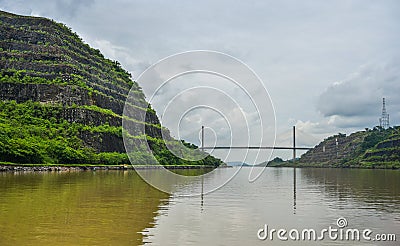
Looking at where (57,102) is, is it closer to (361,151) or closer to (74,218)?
(74,218)

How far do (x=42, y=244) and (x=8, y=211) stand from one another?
5800mm

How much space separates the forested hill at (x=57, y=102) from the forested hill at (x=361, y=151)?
6356cm

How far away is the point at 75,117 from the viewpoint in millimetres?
78938

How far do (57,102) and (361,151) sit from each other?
114309 millimetres

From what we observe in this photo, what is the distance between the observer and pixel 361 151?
158375 millimetres

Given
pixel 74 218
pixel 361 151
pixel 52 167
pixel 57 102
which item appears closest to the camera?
pixel 74 218

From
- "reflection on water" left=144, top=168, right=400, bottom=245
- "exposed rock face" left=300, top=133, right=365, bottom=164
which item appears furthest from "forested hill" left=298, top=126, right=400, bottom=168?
"reflection on water" left=144, top=168, right=400, bottom=245

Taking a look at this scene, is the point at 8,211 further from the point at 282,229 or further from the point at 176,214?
the point at 282,229

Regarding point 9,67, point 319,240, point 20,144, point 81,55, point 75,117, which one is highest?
point 81,55

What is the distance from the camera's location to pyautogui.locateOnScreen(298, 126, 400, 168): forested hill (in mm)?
130125

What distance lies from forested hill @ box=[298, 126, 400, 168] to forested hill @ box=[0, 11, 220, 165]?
63.6 metres

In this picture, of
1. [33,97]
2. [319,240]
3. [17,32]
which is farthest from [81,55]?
[319,240]

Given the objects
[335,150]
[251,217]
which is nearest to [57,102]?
[251,217]

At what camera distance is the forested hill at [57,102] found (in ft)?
212
